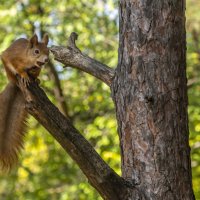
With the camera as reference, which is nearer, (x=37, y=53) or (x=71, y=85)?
(x=37, y=53)

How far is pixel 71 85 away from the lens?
7.44 metres

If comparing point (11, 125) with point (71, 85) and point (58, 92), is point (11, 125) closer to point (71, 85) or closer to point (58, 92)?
point (58, 92)

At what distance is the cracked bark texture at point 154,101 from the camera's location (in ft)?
8.60

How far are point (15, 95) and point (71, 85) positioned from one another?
13.5ft

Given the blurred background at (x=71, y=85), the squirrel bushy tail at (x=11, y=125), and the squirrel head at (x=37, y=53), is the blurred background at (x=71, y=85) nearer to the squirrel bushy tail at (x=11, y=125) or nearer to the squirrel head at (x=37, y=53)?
the squirrel head at (x=37, y=53)

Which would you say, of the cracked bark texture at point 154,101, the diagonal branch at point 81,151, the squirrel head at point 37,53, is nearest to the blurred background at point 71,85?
the squirrel head at point 37,53

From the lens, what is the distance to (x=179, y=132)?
2660 millimetres

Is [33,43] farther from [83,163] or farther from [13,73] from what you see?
[83,163]

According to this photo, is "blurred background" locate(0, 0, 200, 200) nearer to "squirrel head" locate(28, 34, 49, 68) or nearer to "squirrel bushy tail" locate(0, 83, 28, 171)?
"squirrel head" locate(28, 34, 49, 68)

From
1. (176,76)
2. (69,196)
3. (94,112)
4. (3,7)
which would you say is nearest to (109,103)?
(94,112)

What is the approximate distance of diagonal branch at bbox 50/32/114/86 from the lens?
2.87 meters

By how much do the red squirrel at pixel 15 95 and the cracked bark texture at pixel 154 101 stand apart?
22.2 inches

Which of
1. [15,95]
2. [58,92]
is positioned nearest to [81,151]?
[15,95]

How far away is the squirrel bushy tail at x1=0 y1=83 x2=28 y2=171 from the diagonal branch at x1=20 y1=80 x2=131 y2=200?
0.55 metres
